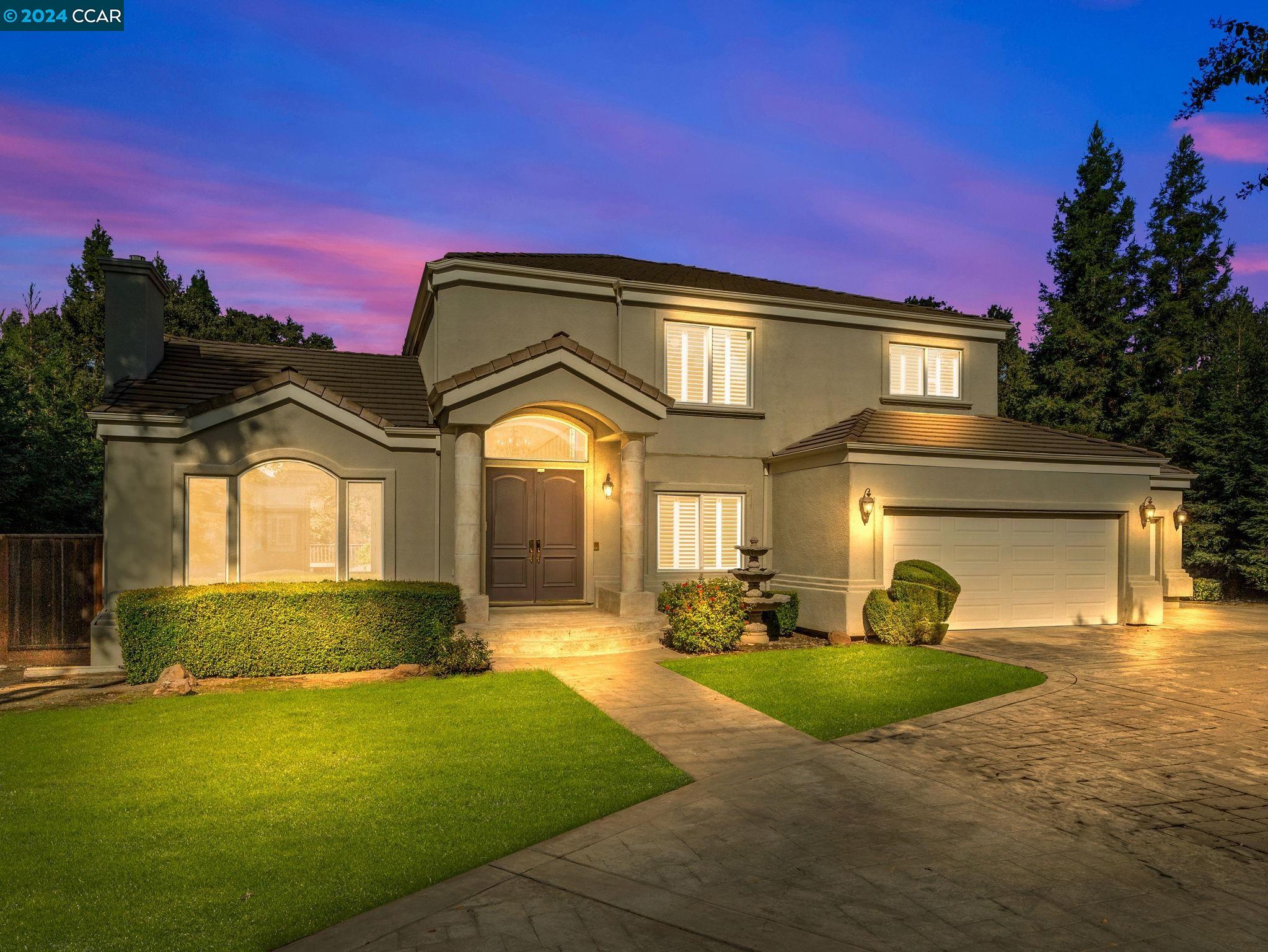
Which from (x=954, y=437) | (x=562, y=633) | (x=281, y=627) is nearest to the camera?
(x=281, y=627)

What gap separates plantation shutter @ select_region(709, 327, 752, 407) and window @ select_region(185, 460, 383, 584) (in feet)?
23.6

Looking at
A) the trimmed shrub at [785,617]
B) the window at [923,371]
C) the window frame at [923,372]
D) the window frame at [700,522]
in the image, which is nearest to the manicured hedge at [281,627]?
the window frame at [700,522]

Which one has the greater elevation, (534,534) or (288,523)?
(288,523)

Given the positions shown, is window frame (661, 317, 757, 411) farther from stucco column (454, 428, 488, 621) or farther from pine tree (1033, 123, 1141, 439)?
pine tree (1033, 123, 1141, 439)

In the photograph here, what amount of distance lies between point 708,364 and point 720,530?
137 inches

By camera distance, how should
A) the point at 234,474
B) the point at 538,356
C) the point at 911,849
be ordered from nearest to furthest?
1. the point at 911,849
2. the point at 234,474
3. the point at 538,356

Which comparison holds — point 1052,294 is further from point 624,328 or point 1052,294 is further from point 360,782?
point 360,782


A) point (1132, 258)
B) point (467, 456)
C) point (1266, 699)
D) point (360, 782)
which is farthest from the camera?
point (1132, 258)

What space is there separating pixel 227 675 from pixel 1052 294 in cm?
3431

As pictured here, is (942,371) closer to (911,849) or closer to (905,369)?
(905,369)

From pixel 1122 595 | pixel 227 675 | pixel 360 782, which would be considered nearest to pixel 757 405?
pixel 1122 595

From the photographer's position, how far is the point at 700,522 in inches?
648

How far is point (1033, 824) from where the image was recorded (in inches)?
228

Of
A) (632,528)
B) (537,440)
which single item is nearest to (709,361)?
(537,440)
